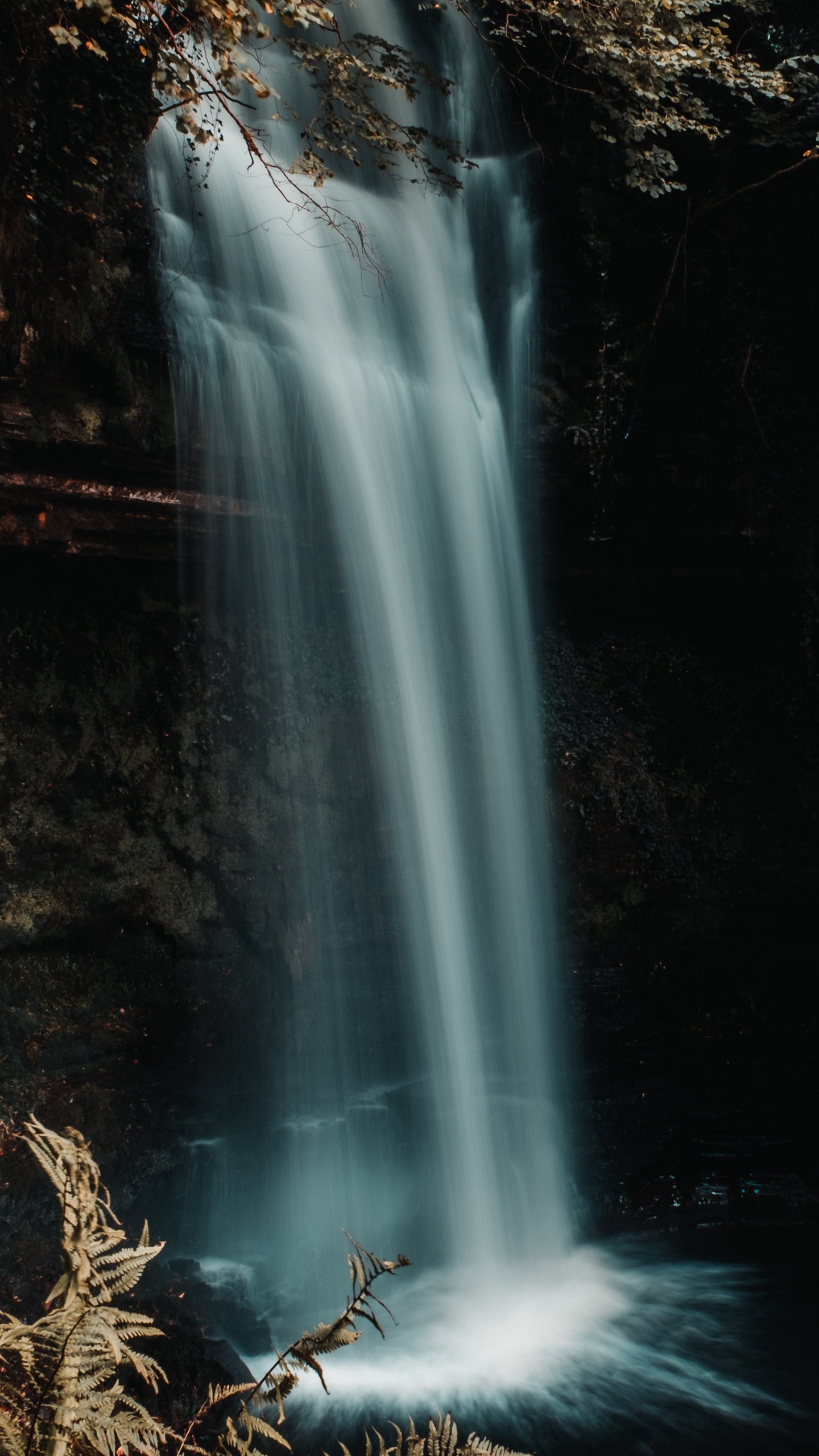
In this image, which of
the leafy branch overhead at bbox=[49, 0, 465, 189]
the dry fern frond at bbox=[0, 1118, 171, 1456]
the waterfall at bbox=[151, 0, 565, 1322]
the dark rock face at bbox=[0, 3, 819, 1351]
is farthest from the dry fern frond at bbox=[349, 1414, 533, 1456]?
the leafy branch overhead at bbox=[49, 0, 465, 189]

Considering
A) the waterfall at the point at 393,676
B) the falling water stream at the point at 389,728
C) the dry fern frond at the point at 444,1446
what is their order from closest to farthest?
the dry fern frond at the point at 444,1446
the falling water stream at the point at 389,728
the waterfall at the point at 393,676

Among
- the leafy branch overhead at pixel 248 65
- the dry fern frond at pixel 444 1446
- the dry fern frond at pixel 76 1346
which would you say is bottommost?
the dry fern frond at pixel 444 1446

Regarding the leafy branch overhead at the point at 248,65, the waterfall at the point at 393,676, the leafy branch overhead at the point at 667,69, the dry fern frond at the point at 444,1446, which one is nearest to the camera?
the dry fern frond at the point at 444,1446

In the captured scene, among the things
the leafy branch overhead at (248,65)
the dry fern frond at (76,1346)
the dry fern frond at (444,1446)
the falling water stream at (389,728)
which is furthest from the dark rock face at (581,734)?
the dry fern frond at (444,1446)

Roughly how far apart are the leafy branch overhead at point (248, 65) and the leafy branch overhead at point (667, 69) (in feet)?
3.38

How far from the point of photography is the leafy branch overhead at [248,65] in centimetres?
410

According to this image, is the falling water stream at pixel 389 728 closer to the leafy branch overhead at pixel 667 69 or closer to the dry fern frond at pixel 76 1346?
the leafy branch overhead at pixel 667 69

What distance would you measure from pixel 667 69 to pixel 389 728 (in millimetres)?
4888

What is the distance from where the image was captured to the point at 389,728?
22.5 feet

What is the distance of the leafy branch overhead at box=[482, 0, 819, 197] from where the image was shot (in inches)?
227

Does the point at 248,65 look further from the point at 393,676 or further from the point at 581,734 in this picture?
the point at 581,734

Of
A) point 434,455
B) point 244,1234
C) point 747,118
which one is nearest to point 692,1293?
point 244,1234

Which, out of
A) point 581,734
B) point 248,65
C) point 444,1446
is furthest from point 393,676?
point 444,1446

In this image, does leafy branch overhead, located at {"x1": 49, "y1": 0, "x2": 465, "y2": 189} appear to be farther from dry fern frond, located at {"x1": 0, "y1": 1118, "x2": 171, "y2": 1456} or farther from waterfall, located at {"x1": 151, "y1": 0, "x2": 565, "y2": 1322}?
dry fern frond, located at {"x1": 0, "y1": 1118, "x2": 171, "y2": 1456}
